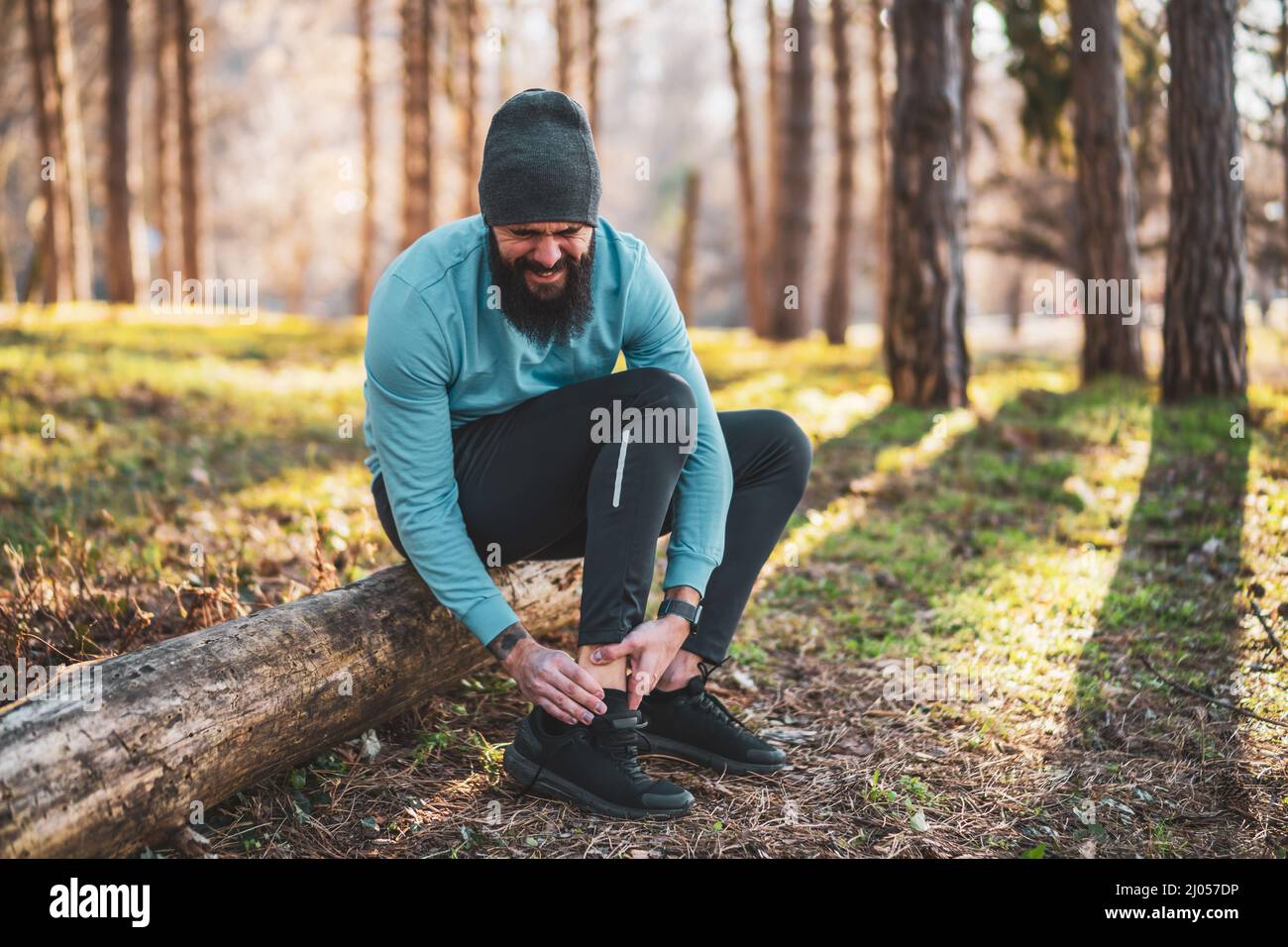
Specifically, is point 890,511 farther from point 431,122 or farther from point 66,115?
point 66,115

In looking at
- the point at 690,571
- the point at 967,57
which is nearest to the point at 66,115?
the point at 967,57

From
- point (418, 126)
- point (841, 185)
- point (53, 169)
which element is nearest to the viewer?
point (53, 169)

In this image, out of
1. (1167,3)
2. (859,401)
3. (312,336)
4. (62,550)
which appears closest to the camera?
(62,550)

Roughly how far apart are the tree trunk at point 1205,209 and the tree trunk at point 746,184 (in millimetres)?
9022

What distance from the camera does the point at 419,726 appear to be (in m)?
3.12

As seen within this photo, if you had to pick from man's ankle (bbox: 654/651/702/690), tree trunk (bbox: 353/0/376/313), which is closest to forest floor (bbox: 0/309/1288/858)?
man's ankle (bbox: 654/651/702/690)

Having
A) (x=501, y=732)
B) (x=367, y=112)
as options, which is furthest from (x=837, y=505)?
(x=367, y=112)

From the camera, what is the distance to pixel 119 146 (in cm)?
1420

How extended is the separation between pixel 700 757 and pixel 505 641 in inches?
29.8

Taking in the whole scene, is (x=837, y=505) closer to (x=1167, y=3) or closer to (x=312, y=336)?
(x=1167, y=3)

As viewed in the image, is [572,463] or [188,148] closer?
[572,463]

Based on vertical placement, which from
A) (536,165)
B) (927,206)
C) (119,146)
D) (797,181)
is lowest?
(536,165)
